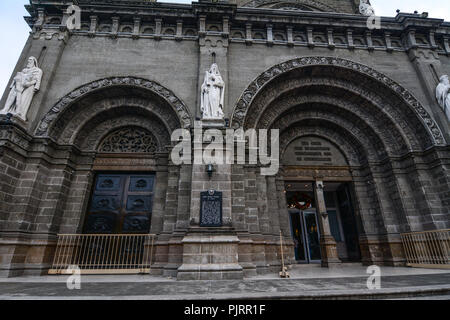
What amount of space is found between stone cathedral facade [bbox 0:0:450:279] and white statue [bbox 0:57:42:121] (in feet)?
0.20

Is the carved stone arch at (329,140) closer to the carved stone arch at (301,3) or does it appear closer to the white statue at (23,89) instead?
the carved stone arch at (301,3)

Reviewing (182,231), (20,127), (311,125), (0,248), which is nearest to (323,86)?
(311,125)

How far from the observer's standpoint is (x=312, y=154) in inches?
457

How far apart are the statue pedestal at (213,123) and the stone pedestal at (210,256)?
3.72 meters

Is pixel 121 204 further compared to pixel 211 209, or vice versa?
pixel 121 204

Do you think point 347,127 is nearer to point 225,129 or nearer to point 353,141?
point 353,141

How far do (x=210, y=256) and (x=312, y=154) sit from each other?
25.7 ft

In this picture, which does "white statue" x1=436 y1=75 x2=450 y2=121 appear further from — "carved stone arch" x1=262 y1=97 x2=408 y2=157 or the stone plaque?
the stone plaque

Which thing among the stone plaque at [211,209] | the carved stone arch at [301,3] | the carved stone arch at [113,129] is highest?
the carved stone arch at [301,3]

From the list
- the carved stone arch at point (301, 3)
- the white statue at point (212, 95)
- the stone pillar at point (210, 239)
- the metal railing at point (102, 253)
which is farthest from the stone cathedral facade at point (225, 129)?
the carved stone arch at point (301, 3)

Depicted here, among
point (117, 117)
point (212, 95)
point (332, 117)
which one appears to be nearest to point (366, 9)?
A: point (332, 117)

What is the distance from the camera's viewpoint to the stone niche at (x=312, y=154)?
1138cm

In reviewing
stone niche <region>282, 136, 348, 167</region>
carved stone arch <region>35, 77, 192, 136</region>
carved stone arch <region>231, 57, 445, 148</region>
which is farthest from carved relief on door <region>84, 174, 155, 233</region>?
stone niche <region>282, 136, 348, 167</region>

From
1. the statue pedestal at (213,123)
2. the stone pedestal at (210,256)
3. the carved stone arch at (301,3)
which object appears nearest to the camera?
the stone pedestal at (210,256)
